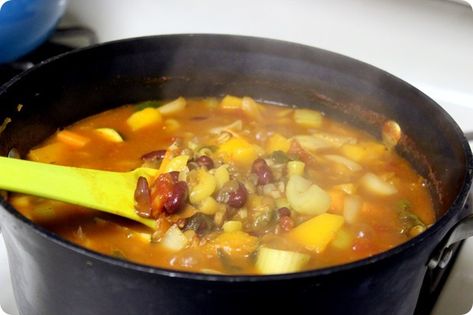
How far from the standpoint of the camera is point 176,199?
1.83m

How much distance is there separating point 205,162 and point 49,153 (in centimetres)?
60

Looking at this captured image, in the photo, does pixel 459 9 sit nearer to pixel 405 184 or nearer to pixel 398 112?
pixel 398 112

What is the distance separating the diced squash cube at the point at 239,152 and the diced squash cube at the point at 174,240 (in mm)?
482

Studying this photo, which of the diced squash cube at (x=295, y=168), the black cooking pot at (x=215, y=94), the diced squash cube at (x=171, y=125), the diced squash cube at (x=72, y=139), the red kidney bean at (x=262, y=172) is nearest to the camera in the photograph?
the black cooking pot at (x=215, y=94)

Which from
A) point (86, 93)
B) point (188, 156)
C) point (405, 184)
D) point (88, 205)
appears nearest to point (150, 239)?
point (88, 205)

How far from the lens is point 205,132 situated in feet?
8.04

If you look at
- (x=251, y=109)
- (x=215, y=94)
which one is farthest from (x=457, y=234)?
(x=215, y=94)

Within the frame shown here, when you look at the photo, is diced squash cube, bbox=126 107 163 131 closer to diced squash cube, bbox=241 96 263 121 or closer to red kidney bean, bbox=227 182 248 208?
diced squash cube, bbox=241 96 263 121

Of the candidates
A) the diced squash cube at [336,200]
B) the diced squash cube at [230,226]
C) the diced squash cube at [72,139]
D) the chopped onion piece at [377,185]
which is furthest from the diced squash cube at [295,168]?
the diced squash cube at [72,139]

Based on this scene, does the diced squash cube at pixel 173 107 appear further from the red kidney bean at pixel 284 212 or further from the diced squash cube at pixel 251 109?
the red kidney bean at pixel 284 212

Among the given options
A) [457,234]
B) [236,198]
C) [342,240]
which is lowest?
[342,240]

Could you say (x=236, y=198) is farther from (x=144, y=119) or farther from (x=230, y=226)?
(x=144, y=119)

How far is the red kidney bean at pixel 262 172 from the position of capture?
2.02 meters

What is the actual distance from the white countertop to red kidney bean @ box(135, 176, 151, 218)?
1.01 m
